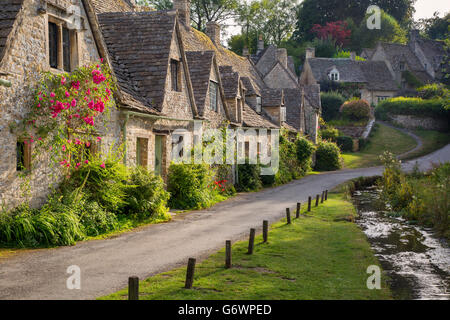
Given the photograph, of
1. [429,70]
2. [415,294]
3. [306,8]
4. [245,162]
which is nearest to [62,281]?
[415,294]

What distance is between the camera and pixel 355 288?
877cm

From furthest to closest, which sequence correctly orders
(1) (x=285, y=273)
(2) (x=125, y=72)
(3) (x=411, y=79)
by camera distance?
(3) (x=411, y=79) → (2) (x=125, y=72) → (1) (x=285, y=273)

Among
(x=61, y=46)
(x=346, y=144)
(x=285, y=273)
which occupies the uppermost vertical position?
(x=61, y=46)

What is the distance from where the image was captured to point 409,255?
13312mm

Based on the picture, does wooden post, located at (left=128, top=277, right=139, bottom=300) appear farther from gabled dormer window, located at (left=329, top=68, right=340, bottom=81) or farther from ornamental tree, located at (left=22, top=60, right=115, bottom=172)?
gabled dormer window, located at (left=329, top=68, right=340, bottom=81)

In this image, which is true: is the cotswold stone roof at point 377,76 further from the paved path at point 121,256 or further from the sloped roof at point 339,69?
the paved path at point 121,256

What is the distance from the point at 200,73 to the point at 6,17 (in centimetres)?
1246

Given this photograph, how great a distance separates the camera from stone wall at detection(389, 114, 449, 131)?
55.6 metres

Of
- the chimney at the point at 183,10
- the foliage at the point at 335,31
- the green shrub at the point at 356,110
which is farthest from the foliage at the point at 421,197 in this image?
the foliage at the point at 335,31

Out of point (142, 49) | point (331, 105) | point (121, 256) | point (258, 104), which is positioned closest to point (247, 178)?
point (258, 104)

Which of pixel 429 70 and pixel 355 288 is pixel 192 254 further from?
pixel 429 70

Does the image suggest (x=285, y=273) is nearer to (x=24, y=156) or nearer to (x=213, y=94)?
(x=24, y=156)

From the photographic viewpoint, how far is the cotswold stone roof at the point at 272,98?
117 ft

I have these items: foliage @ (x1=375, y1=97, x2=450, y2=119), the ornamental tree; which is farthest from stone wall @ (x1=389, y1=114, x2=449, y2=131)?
the ornamental tree
